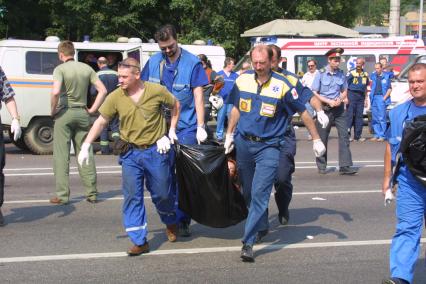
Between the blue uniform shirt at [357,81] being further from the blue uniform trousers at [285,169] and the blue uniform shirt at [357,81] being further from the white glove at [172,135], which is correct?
the white glove at [172,135]

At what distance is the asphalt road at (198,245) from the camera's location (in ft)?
19.8

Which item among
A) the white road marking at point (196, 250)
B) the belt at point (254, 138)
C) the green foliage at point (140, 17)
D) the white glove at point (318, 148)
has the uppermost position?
the green foliage at point (140, 17)

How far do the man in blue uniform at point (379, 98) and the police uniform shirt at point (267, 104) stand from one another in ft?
37.0

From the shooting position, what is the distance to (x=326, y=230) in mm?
7637

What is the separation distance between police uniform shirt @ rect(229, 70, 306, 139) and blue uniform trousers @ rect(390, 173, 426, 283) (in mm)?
1543

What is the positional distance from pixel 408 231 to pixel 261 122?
1.80 metres

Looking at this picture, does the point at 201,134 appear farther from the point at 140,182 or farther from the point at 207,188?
the point at 140,182

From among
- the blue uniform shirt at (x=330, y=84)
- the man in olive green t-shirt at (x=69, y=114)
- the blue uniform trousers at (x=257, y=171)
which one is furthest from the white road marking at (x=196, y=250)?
the blue uniform shirt at (x=330, y=84)

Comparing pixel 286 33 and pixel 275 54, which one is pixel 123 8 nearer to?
pixel 286 33

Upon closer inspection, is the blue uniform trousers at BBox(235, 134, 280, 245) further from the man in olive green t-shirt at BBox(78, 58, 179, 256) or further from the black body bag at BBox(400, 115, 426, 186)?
the black body bag at BBox(400, 115, 426, 186)

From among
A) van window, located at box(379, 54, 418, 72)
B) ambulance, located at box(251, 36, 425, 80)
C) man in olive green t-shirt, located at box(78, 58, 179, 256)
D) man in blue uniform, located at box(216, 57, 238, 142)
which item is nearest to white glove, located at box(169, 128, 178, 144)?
man in olive green t-shirt, located at box(78, 58, 179, 256)

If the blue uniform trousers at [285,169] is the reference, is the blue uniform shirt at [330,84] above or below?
above

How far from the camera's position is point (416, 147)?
198 inches

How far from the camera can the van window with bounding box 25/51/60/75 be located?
14.5 metres
